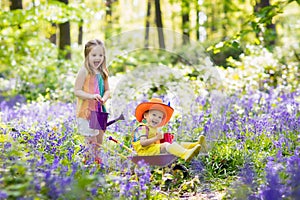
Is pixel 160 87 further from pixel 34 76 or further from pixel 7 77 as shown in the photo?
pixel 7 77

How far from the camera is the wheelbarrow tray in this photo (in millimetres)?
4586

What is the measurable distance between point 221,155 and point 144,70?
8.24 metres

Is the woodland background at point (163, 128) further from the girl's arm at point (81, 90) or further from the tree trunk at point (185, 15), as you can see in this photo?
the tree trunk at point (185, 15)

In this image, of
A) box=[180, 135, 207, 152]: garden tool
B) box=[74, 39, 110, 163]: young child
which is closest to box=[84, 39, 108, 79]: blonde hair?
box=[74, 39, 110, 163]: young child

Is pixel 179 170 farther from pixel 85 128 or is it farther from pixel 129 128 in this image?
pixel 129 128

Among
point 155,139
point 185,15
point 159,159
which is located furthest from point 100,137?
point 185,15

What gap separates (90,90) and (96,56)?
0.33 metres

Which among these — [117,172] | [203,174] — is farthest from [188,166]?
[117,172]

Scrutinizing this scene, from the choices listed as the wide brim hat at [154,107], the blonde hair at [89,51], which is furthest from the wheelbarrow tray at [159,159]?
the blonde hair at [89,51]

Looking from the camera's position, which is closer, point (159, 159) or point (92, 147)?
point (159, 159)

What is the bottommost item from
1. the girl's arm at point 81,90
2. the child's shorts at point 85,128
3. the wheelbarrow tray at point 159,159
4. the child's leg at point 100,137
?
the wheelbarrow tray at point 159,159

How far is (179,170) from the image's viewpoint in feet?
15.0

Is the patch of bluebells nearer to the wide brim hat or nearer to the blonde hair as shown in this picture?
the wide brim hat

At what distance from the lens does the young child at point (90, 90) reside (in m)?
4.82
